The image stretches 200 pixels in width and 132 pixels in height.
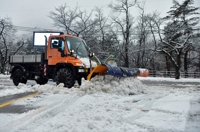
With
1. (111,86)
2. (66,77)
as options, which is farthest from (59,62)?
(111,86)

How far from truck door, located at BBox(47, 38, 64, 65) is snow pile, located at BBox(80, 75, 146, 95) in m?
2.56

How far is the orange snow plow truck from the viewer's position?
8391mm

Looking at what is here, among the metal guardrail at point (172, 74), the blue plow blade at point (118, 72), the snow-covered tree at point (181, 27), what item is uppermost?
the snow-covered tree at point (181, 27)

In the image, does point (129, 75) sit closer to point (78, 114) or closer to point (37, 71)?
point (78, 114)

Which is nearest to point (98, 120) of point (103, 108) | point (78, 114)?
point (78, 114)

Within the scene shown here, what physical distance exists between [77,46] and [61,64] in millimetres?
1176

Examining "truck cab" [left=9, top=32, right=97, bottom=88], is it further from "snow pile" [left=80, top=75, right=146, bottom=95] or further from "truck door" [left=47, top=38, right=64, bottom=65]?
"snow pile" [left=80, top=75, right=146, bottom=95]

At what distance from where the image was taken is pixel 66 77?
837cm

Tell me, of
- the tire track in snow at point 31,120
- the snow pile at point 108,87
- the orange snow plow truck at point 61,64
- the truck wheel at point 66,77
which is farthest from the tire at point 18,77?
the tire track in snow at point 31,120

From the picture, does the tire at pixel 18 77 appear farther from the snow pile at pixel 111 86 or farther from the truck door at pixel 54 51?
the snow pile at pixel 111 86

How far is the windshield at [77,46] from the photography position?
9.05 metres

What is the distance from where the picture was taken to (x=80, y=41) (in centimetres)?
967

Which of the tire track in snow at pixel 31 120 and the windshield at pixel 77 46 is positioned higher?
the windshield at pixel 77 46

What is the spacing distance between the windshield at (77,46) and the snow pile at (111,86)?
248 cm
